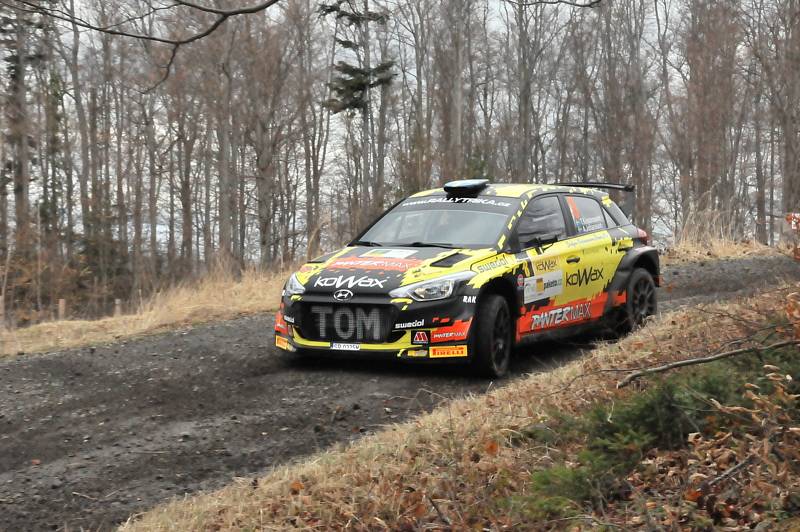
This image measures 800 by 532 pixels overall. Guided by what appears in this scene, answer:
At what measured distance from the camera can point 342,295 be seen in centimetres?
766

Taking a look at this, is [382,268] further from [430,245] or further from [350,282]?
[430,245]

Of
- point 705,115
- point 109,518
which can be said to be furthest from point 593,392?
point 705,115

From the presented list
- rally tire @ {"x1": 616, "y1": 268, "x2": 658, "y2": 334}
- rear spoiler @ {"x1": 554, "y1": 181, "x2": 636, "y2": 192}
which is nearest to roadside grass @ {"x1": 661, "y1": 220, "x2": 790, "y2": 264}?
rear spoiler @ {"x1": 554, "y1": 181, "x2": 636, "y2": 192}

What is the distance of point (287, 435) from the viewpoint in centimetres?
629

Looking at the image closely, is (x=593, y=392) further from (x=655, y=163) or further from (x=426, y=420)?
(x=655, y=163)

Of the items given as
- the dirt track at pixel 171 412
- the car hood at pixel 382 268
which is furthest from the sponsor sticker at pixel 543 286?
the dirt track at pixel 171 412

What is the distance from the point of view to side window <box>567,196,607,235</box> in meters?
9.44

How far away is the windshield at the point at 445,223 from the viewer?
851 cm

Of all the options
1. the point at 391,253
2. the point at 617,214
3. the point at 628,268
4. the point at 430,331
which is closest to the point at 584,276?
the point at 628,268

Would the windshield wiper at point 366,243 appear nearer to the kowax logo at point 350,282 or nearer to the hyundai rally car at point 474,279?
the hyundai rally car at point 474,279

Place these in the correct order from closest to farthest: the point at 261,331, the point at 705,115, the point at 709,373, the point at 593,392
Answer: the point at 709,373
the point at 593,392
the point at 261,331
the point at 705,115

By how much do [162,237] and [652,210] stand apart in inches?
993

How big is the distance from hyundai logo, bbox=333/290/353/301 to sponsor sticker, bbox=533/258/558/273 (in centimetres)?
185

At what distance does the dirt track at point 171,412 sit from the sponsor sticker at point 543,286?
0.63 m
